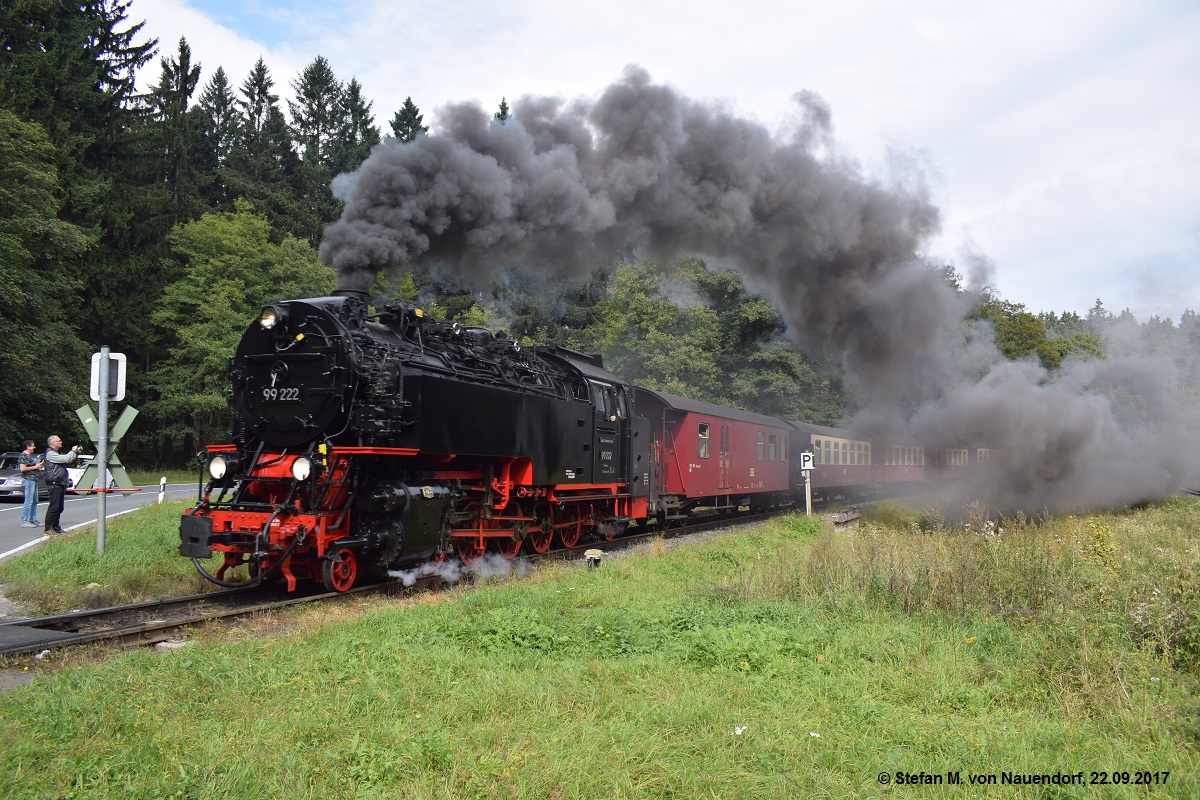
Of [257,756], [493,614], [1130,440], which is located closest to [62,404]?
[493,614]

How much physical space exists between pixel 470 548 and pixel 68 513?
12758mm

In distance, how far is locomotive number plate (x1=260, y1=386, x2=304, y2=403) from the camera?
28.0ft

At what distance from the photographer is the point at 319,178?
154 feet

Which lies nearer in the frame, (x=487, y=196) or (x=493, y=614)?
(x=493, y=614)

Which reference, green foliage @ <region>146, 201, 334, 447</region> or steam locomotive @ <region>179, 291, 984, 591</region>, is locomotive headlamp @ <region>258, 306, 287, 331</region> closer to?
steam locomotive @ <region>179, 291, 984, 591</region>

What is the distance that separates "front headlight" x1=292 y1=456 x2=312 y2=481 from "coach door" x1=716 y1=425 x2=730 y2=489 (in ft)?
38.0

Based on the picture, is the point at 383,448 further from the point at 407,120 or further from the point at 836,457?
the point at 407,120

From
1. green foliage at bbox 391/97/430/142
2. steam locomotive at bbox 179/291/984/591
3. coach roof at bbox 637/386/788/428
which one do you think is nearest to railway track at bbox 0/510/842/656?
steam locomotive at bbox 179/291/984/591

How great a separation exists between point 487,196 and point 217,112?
155 feet

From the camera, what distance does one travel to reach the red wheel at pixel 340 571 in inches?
317

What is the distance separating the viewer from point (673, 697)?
4570 millimetres

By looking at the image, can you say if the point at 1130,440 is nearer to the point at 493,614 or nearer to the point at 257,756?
the point at 493,614

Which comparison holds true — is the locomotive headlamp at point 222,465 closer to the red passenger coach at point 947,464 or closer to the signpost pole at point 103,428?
the signpost pole at point 103,428

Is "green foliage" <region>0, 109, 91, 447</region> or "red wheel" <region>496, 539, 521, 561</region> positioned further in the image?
"green foliage" <region>0, 109, 91, 447</region>
